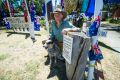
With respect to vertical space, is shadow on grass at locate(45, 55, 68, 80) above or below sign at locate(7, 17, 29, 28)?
below

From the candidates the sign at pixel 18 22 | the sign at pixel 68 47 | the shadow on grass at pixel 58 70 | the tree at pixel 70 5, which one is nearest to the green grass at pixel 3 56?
the shadow on grass at pixel 58 70

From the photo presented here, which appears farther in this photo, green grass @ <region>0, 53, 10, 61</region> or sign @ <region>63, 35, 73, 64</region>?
green grass @ <region>0, 53, 10, 61</region>

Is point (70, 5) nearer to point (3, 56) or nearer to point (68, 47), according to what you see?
point (3, 56)

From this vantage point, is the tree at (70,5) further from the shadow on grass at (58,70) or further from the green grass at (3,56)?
the shadow on grass at (58,70)

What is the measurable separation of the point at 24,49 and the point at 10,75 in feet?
6.28

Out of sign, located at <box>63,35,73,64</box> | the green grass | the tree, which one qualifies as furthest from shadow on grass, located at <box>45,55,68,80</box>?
the tree

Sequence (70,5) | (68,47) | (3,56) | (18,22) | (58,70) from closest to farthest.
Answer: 1. (68,47)
2. (58,70)
3. (3,56)
4. (18,22)
5. (70,5)

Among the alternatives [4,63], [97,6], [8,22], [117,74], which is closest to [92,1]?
[97,6]

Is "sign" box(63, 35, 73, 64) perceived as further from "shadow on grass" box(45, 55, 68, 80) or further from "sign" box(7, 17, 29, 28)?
"sign" box(7, 17, 29, 28)

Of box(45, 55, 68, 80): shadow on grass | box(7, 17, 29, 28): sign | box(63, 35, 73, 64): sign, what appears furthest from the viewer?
box(7, 17, 29, 28): sign

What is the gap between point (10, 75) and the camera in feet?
15.7

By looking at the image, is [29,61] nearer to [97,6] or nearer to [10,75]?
[10,75]

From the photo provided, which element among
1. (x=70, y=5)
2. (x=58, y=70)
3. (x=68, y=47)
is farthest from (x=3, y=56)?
(x=70, y=5)

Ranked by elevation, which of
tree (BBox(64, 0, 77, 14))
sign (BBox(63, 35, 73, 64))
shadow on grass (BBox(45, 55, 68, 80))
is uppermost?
tree (BBox(64, 0, 77, 14))
